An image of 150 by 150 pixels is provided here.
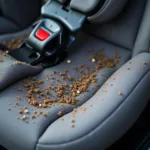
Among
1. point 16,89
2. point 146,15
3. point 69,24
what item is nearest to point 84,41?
point 69,24

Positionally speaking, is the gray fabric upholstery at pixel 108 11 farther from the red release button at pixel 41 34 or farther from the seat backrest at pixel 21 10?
the seat backrest at pixel 21 10

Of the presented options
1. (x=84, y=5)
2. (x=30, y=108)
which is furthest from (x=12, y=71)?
(x=84, y=5)

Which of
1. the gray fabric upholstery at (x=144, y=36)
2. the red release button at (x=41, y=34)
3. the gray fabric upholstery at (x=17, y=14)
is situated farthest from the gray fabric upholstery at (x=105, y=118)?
the gray fabric upholstery at (x=17, y=14)

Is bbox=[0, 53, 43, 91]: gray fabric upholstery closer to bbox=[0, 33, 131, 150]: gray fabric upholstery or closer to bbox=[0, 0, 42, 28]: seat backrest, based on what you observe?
bbox=[0, 33, 131, 150]: gray fabric upholstery

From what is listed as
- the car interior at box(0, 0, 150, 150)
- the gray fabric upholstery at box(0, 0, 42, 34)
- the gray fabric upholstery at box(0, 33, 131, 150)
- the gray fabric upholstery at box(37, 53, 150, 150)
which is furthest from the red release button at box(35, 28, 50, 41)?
the gray fabric upholstery at box(37, 53, 150, 150)

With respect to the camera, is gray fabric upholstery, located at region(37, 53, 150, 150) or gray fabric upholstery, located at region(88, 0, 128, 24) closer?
gray fabric upholstery, located at region(37, 53, 150, 150)

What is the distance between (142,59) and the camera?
110 centimetres

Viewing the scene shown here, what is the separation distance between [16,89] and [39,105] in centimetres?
10

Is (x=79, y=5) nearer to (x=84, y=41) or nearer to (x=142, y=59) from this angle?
(x=84, y=41)

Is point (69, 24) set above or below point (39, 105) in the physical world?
above

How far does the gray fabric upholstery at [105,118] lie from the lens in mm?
879

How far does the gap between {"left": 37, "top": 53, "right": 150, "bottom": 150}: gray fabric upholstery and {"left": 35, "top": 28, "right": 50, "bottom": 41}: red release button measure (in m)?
0.34

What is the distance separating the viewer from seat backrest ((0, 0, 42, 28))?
148 centimetres

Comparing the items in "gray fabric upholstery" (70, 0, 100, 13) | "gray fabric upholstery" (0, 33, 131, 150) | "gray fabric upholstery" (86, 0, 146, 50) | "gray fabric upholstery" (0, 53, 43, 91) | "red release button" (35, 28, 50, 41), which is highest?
"gray fabric upholstery" (70, 0, 100, 13)
